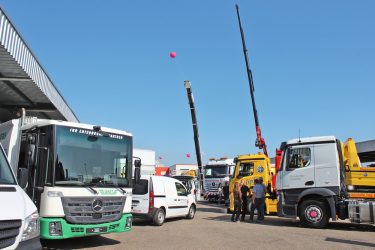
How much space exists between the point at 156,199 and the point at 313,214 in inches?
209

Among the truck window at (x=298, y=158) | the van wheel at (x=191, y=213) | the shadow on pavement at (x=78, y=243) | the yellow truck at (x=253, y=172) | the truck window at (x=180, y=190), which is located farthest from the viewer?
the yellow truck at (x=253, y=172)

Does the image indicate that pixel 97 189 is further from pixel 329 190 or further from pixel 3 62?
pixel 329 190

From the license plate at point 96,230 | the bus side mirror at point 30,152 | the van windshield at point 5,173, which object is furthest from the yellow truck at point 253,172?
the van windshield at point 5,173

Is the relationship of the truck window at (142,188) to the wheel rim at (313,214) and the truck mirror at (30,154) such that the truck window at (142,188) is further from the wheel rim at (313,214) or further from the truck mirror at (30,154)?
the truck mirror at (30,154)

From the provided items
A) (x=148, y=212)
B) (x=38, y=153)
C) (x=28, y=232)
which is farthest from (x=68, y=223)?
(x=148, y=212)

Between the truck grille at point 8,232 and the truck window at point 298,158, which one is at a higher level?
the truck window at point 298,158

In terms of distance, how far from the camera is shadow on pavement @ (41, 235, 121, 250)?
29.8 feet

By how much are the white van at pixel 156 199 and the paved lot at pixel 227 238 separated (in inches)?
17.1

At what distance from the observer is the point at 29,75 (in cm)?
1389

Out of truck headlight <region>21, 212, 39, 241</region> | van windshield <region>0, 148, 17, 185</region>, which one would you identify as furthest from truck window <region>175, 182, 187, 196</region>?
truck headlight <region>21, 212, 39, 241</region>

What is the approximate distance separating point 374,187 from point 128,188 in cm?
831

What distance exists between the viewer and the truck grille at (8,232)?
4926mm

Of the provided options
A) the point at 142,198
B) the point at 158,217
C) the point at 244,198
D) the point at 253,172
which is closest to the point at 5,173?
the point at 142,198

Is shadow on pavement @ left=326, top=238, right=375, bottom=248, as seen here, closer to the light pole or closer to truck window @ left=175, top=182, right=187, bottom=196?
truck window @ left=175, top=182, right=187, bottom=196
